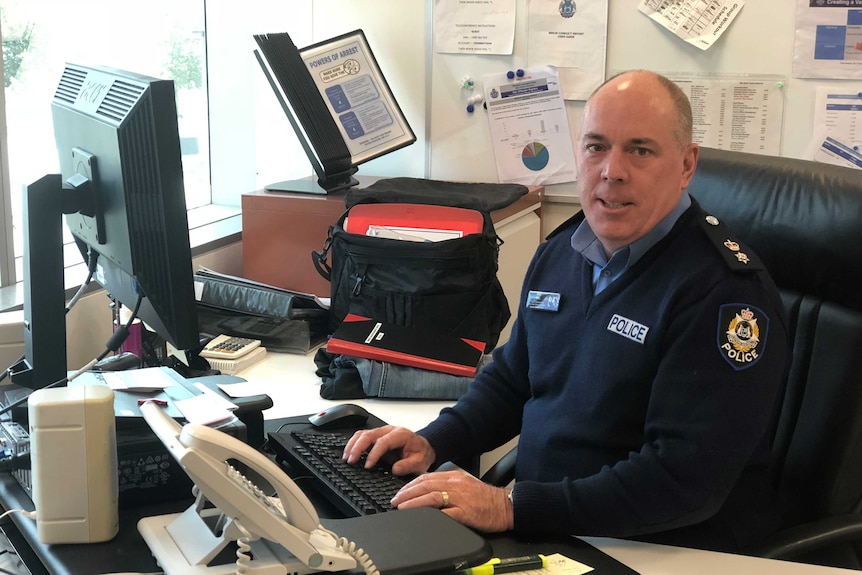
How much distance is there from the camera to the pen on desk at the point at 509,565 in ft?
3.66

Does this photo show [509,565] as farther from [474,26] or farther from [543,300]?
[474,26]

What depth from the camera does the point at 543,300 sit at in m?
1.58

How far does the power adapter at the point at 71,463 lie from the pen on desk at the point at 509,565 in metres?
0.48

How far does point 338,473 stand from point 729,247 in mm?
691

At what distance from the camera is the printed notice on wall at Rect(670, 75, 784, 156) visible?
2.69 m

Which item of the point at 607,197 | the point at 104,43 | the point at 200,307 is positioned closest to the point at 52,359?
the point at 200,307

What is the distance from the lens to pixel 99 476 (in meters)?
1.15

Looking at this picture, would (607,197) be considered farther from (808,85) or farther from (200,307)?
(808,85)

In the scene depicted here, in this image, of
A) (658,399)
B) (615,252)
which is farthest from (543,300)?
(658,399)

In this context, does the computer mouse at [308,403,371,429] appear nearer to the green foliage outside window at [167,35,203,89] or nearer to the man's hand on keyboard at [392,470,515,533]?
the man's hand on keyboard at [392,470,515,533]

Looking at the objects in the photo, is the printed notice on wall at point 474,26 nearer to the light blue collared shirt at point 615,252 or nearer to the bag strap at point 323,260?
the bag strap at point 323,260

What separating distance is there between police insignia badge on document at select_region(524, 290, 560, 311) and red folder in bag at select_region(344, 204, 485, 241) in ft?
1.57

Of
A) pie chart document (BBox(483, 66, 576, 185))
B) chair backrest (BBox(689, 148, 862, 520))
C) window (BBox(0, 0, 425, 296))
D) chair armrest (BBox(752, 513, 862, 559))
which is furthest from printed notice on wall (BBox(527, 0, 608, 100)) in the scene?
chair armrest (BBox(752, 513, 862, 559))

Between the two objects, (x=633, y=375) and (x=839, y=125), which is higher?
(x=839, y=125)
